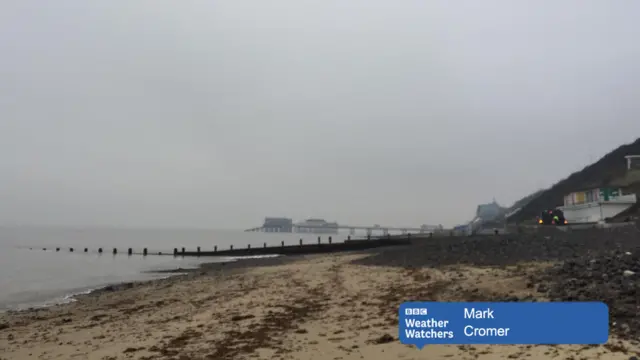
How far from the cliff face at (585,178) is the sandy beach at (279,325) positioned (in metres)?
79.7

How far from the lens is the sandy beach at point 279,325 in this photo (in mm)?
7656

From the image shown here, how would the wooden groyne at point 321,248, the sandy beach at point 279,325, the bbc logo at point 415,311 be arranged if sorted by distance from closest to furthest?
the bbc logo at point 415,311 < the sandy beach at point 279,325 < the wooden groyne at point 321,248

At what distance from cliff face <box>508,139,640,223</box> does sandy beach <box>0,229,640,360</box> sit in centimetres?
7966

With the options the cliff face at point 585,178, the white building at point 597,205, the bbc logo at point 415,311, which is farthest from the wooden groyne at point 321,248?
the bbc logo at point 415,311

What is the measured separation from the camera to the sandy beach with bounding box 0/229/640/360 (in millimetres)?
7656

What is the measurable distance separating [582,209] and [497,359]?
190 ft

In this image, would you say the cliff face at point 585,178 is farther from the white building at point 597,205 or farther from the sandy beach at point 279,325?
the sandy beach at point 279,325

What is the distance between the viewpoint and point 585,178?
303 ft

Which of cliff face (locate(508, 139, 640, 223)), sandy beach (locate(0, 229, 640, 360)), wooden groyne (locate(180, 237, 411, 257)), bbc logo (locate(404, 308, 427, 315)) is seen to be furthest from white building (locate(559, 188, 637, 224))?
bbc logo (locate(404, 308, 427, 315))

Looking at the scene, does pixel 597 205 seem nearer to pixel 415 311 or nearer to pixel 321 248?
pixel 321 248

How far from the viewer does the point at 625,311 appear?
7734 millimetres

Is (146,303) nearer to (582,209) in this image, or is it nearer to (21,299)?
(21,299)

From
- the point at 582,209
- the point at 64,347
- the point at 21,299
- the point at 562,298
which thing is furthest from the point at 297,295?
the point at 582,209

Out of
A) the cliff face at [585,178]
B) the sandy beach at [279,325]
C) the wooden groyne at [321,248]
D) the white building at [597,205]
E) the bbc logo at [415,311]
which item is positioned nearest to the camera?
the bbc logo at [415,311]
